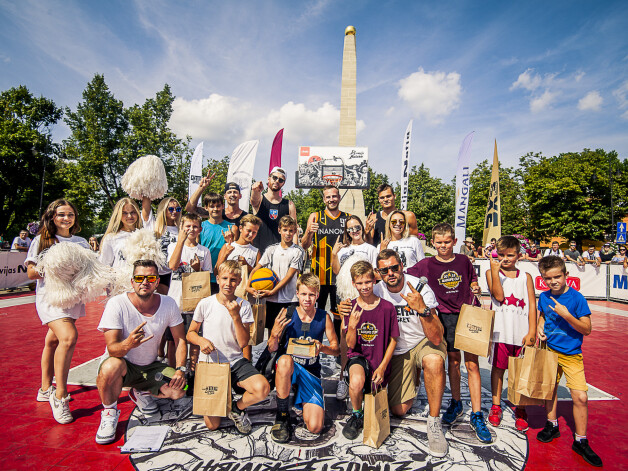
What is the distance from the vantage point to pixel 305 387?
3.12 m

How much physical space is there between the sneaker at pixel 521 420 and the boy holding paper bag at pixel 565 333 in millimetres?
145

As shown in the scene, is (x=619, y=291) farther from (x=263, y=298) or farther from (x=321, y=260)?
(x=263, y=298)

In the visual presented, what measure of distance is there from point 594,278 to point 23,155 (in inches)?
1328

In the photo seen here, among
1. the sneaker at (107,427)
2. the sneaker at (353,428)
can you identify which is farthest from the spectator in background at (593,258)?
the sneaker at (107,427)

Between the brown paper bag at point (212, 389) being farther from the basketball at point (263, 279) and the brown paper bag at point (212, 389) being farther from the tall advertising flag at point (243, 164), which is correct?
the tall advertising flag at point (243, 164)

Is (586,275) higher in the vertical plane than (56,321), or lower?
higher

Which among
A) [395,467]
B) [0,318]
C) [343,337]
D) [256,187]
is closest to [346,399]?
[343,337]

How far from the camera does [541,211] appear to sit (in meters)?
36.8

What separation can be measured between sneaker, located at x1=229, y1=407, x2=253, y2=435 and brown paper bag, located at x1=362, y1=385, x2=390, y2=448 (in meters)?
1.07

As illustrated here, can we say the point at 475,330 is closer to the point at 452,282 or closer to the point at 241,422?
the point at 452,282

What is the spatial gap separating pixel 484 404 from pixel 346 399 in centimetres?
156

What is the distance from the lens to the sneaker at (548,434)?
2955 millimetres

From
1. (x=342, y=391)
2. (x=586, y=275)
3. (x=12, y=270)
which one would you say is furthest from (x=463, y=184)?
(x=12, y=270)

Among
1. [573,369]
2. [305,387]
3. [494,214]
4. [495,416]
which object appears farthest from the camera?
[494,214]
